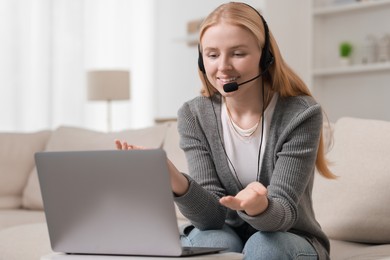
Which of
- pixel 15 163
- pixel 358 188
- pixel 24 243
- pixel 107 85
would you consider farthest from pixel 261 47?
pixel 107 85

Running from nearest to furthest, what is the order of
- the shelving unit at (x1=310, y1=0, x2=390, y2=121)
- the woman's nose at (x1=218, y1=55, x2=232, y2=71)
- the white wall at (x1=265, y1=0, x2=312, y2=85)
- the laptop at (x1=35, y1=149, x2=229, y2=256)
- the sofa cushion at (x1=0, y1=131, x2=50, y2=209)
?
1. the laptop at (x1=35, y1=149, x2=229, y2=256)
2. the woman's nose at (x1=218, y1=55, x2=232, y2=71)
3. the sofa cushion at (x1=0, y1=131, x2=50, y2=209)
4. the shelving unit at (x1=310, y1=0, x2=390, y2=121)
5. the white wall at (x1=265, y1=0, x2=312, y2=85)

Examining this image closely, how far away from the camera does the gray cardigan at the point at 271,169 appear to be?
1438 millimetres

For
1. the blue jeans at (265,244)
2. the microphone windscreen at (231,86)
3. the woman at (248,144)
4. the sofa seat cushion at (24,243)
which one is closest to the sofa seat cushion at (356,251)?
the woman at (248,144)

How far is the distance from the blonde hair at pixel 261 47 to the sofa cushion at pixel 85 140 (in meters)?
1.16

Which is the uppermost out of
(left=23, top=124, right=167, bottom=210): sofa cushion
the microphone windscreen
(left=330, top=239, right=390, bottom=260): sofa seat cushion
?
the microphone windscreen

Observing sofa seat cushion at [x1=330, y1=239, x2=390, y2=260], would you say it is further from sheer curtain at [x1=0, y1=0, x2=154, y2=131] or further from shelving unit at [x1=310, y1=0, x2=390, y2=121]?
sheer curtain at [x1=0, y1=0, x2=154, y2=131]

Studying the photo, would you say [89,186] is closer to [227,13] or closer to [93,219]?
[93,219]

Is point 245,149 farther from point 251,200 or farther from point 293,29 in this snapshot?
point 293,29

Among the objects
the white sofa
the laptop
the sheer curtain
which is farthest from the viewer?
the sheer curtain

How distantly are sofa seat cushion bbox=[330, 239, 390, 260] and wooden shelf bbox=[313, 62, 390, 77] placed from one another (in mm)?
2467

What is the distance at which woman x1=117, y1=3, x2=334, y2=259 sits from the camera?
1.42 metres

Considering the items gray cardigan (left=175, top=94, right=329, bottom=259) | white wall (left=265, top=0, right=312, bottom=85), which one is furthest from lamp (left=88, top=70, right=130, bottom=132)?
gray cardigan (left=175, top=94, right=329, bottom=259)

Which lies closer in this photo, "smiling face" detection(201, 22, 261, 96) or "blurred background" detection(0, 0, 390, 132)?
"smiling face" detection(201, 22, 261, 96)

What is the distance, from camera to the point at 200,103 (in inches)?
65.8
